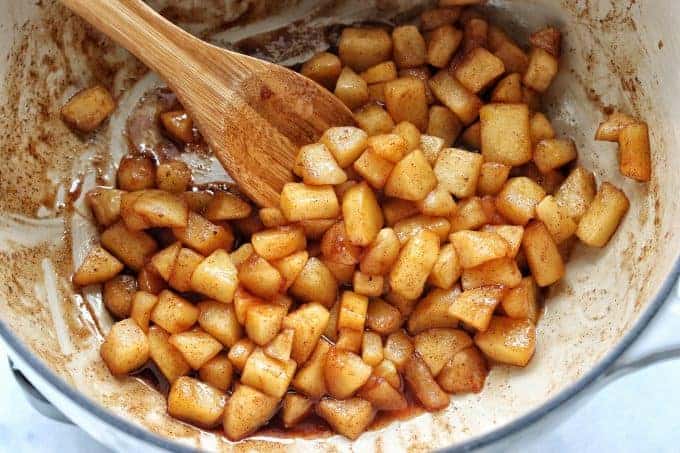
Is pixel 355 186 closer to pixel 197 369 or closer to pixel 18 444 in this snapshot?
pixel 197 369

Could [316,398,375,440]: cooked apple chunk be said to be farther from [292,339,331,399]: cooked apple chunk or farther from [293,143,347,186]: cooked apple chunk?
[293,143,347,186]: cooked apple chunk

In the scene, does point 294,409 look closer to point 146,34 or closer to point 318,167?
point 318,167

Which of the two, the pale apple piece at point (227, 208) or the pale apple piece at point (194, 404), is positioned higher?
the pale apple piece at point (227, 208)

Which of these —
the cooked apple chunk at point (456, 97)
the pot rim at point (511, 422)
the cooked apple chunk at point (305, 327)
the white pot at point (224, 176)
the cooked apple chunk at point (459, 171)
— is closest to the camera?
the pot rim at point (511, 422)

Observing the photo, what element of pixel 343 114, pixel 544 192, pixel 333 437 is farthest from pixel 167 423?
pixel 544 192

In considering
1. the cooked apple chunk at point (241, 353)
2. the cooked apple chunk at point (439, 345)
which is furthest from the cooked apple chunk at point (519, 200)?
the cooked apple chunk at point (241, 353)

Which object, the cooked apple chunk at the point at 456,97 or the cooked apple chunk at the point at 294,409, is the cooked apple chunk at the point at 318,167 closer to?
the cooked apple chunk at the point at 456,97

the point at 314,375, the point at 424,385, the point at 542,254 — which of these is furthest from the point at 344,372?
the point at 542,254
